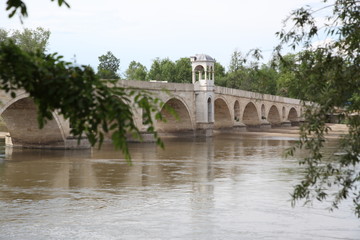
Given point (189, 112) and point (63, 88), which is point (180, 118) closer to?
point (189, 112)

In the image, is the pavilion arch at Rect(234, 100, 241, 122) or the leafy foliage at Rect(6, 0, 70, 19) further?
the pavilion arch at Rect(234, 100, 241, 122)

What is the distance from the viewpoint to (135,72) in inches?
2926

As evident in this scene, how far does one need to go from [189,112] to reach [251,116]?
17.1m

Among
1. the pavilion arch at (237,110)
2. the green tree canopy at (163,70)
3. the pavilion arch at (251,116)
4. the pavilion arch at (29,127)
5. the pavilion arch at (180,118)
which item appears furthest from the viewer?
the green tree canopy at (163,70)

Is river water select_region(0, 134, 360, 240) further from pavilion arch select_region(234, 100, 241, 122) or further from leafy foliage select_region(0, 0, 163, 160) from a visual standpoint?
pavilion arch select_region(234, 100, 241, 122)

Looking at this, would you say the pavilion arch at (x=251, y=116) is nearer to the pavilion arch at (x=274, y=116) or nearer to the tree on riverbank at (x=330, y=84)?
the pavilion arch at (x=274, y=116)

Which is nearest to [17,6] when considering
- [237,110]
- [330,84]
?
[330,84]

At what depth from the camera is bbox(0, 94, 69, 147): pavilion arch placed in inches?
858

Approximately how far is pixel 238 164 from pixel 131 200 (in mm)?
7527

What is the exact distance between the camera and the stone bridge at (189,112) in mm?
22188

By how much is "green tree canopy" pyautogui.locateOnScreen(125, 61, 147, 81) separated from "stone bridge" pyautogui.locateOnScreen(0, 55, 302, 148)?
1962 cm

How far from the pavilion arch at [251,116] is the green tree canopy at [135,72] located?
2494 cm

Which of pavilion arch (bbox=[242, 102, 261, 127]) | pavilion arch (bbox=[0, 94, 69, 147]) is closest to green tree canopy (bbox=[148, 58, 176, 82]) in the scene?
pavilion arch (bbox=[242, 102, 261, 127])

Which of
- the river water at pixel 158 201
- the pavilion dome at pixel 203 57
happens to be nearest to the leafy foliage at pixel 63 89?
the river water at pixel 158 201
